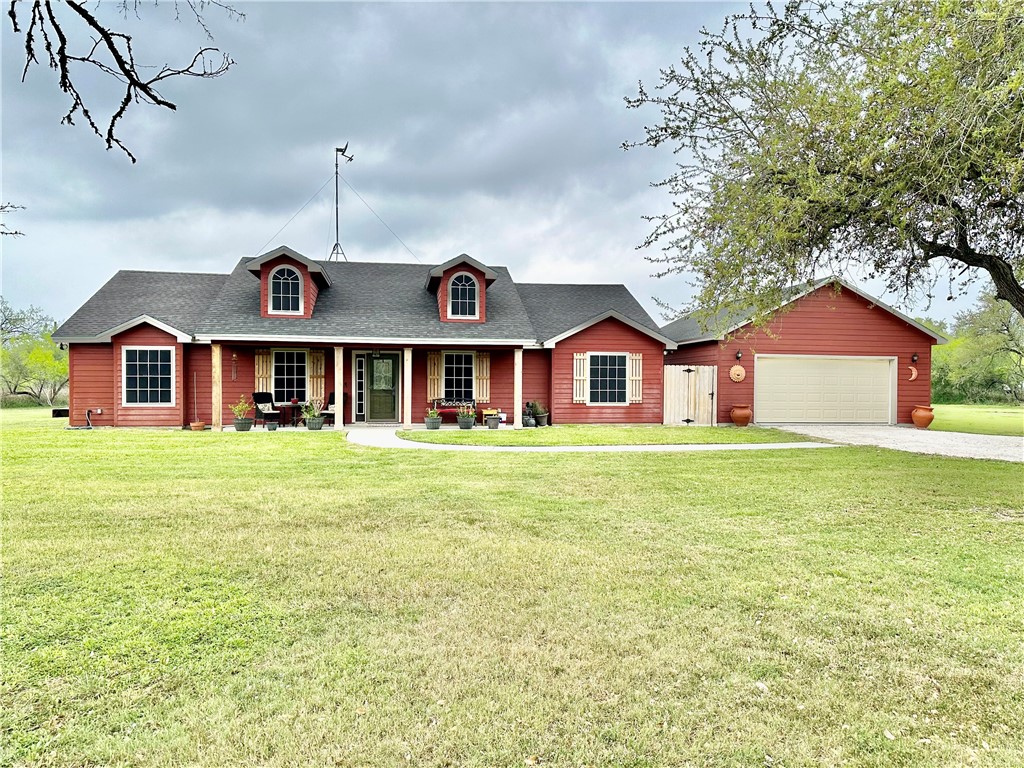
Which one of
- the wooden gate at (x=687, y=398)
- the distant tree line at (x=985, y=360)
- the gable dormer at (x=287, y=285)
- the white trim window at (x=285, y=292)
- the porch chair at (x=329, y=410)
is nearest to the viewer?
the gable dormer at (x=287, y=285)

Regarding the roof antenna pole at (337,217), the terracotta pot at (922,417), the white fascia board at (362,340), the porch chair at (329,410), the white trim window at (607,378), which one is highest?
the roof antenna pole at (337,217)

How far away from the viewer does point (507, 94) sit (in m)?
15.5

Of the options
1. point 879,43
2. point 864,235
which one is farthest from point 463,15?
point 864,235

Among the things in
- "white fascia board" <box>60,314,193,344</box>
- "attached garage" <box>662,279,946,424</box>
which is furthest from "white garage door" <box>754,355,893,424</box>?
"white fascia board" <box>60,314,193,344</box>

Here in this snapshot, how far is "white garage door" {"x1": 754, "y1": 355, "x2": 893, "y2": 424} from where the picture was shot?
18.2 m

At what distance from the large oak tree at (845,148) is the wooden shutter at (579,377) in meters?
7.80

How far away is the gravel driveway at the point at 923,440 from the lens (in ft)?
37.9

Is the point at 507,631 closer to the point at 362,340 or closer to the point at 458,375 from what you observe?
the point at 362,340

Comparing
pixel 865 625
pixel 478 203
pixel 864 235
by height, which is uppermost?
pixel 478 203

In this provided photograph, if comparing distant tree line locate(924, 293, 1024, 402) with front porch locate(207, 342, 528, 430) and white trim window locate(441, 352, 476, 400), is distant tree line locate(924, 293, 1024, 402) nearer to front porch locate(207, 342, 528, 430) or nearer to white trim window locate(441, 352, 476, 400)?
front porch locate(207, 342, 528, 430)

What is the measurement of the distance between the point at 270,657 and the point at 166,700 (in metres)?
0.48

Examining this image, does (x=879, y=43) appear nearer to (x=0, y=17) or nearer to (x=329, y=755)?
(x=0, y=17)

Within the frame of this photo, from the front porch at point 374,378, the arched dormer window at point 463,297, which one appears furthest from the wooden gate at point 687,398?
the arched dormer window at point 463,297

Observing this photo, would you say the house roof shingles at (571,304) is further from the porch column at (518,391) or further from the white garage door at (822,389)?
the white garage door at (822,389)
